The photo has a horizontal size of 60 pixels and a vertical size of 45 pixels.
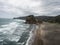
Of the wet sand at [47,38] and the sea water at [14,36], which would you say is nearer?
the wet sand at [47,38]

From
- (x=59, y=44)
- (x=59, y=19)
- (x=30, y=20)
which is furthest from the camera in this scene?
(x=30, y=20)

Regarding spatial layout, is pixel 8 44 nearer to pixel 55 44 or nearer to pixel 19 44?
pixel 19 44

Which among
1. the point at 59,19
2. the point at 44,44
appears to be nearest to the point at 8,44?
the point at 44,44

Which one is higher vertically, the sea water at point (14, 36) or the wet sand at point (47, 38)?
the wet sand at point (47, 38)

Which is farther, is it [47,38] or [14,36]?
→ [14,36]

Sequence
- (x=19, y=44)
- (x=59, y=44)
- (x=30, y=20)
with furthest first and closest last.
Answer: (x=30, y=20) → (x=19, y=44) → (x=59, y=44)

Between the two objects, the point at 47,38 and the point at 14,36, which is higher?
the point at 47,38

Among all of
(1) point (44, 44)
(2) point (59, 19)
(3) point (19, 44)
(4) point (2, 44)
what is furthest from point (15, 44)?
(2) point (59, 19)

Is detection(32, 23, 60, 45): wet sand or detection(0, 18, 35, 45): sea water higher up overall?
detection(32, 23, 60, 45): wet sand

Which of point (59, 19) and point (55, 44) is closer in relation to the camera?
point (55, 44)

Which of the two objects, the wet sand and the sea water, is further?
the sea water
